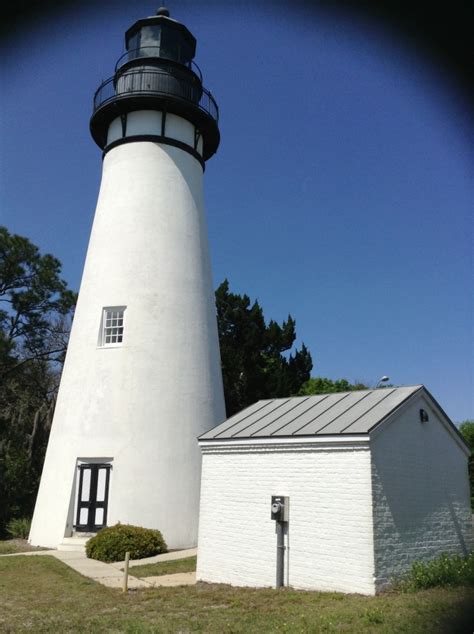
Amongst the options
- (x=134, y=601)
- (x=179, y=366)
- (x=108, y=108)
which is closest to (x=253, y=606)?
(x=134, y=601)

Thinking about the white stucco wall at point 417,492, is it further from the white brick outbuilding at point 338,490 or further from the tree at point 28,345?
the tree at point 28,345

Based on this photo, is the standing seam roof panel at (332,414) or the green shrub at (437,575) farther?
the standing seam roof panel at (332,414)

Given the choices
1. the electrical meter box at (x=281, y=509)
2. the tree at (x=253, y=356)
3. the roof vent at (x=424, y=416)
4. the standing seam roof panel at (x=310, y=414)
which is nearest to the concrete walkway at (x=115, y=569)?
the electrical meter box at (x=281, y=509)

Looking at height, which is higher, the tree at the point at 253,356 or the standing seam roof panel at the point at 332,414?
the tree at the point at 253,356

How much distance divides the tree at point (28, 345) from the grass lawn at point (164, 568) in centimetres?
1032

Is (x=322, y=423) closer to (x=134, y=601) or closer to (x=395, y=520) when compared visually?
(x=395, y=520)

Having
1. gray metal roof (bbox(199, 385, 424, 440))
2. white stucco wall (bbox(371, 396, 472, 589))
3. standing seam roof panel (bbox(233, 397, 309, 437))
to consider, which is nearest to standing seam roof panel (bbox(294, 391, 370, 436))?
gray metal roof (bbox(199, 385, 424, 440))

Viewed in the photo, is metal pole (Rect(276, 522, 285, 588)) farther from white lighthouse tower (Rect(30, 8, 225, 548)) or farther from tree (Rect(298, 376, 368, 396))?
tree (Rect(298, 376, 368, 396))

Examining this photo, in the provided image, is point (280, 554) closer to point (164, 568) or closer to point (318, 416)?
point (318, 416)

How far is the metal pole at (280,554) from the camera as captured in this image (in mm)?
9867

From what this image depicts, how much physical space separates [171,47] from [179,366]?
11411 mm

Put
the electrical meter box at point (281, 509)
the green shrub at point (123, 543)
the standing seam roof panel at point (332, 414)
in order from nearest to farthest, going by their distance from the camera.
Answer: the electrical meter box at point (281, 509) < the standing seam roof panel at point (332, 414) < the green shrub at point (123, 543)

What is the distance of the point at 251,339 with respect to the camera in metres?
24.6

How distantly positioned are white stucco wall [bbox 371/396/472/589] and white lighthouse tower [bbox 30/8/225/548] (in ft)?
24.6
